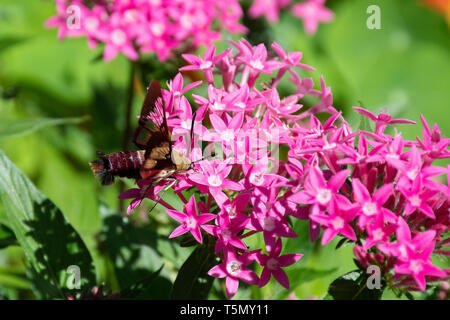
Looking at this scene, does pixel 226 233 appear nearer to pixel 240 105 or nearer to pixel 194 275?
pixel 194 275

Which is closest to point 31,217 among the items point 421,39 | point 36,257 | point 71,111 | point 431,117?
point 36,257

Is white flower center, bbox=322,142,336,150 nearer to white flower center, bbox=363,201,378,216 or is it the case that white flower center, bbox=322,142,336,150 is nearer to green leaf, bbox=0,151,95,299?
white flower center, bbox=363,201,378,216

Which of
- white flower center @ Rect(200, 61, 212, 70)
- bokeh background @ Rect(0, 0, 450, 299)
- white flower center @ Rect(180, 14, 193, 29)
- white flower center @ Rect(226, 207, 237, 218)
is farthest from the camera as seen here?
white flower center @ Rect(180, 14, 193, 29)

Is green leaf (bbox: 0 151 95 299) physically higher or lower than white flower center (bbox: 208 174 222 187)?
lower

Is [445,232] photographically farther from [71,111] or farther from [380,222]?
[71,111]

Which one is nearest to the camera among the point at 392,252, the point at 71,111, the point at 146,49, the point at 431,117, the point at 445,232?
the point at 392,252

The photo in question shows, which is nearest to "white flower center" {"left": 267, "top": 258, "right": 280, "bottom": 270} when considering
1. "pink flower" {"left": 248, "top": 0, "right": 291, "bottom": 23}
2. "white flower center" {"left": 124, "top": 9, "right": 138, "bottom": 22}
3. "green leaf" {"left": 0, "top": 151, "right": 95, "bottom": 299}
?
"green leaf" {"left": 0, "top": 151, "right": 95, "bottom": 299}

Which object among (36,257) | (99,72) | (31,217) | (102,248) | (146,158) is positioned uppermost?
(99,72)
